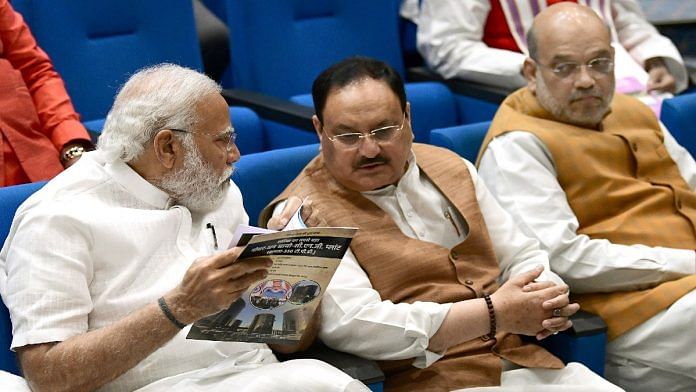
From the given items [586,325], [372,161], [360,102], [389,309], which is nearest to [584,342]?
[586,325]

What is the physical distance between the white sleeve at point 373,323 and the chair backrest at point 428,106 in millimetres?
1366

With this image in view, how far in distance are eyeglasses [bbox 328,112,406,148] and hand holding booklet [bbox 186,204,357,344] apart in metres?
0.44

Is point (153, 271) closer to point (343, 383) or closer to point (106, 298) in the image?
point (106, 298)

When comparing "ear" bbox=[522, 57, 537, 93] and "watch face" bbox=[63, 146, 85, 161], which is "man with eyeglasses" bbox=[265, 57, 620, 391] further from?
"watch face" bbox=[63, 146, 85, 161]

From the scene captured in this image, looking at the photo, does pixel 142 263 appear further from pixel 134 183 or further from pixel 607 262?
pixel 607 262

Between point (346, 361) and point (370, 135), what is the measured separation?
1.59 feet

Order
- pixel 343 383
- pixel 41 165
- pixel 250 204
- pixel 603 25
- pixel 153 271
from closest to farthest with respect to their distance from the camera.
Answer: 1. pixel 343 383
2. pixel 153 271
3. pixel 250 204
4. pixel 41 165
5. pixel 603 25

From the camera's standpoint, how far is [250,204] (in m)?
2.55

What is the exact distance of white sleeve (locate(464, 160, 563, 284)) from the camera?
2.50 meters

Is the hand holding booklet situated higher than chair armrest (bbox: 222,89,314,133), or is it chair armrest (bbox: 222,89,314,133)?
the hand holding booklet

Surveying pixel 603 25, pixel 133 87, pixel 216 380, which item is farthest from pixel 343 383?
pixel 603 25

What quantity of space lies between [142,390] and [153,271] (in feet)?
0.74

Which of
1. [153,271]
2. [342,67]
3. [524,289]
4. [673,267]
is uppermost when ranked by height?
[342,67]

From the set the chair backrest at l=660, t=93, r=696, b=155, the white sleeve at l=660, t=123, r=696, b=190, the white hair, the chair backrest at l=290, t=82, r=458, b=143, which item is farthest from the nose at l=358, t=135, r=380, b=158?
the chair backrest at l=660, t=93, r=696, b=155
